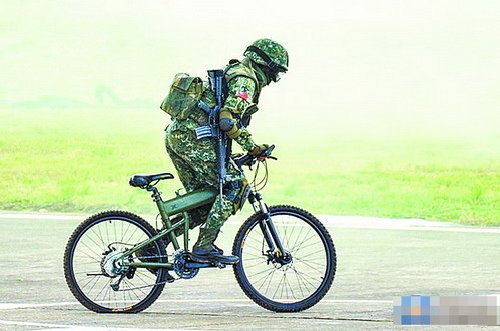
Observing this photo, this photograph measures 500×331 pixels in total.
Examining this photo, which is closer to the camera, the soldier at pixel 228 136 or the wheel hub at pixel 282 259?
the soldier at pixel 228 136

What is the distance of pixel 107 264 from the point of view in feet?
33.8

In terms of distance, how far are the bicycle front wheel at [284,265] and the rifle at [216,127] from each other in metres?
0.44

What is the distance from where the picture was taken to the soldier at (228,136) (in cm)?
1023

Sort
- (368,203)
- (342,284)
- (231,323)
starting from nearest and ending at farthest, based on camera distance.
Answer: (231,323)
(342,284)
(368,203)

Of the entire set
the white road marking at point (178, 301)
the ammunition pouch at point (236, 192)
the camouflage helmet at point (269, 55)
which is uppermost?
the camouflage helmet at point (269, 55)

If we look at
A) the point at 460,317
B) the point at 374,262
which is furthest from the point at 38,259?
the point at 460,317

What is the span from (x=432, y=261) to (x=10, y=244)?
5.00 meters

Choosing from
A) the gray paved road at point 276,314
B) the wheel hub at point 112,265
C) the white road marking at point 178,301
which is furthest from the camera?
the white road marking at point 178,301

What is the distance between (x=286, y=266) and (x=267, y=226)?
35 centimetres

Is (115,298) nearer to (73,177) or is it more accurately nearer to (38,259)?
(38,259)

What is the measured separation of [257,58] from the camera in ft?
34.3

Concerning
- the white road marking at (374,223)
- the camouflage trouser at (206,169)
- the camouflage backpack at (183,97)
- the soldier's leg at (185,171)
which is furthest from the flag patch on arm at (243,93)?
the white road marking at (374,223)

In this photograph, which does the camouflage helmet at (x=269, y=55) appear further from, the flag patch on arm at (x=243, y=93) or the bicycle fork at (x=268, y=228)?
the bicycle fork at (x=268, y=228)

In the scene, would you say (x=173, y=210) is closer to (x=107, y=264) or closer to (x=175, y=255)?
(x=175, y=255)
